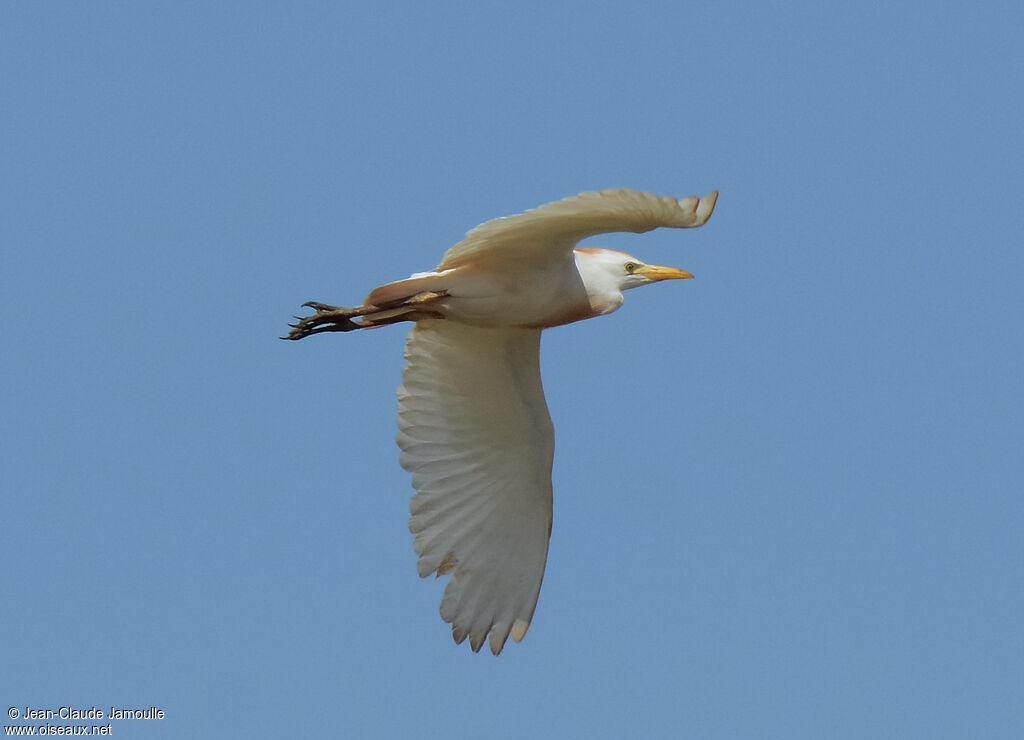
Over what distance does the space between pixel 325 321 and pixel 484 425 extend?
1887mm

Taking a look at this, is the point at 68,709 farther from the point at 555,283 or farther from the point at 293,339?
the point at 555,283

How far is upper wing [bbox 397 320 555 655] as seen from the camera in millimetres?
12117

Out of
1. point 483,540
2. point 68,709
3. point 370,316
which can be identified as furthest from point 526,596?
point 68,709

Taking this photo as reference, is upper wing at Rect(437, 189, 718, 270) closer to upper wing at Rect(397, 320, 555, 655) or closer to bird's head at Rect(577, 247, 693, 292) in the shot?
bird's head at Rect(577, 247, 693, 292)

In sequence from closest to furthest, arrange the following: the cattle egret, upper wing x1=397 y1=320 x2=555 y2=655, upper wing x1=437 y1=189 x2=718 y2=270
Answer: upper wing x1=437 y1=189 x2=718 y2=270 → the cattle egret → upper wing x1=397 y1=320 x2=555 y2=655

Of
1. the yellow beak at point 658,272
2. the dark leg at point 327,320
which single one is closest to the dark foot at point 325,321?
the dark leg at point 327,320

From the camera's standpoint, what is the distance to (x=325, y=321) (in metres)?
11.1

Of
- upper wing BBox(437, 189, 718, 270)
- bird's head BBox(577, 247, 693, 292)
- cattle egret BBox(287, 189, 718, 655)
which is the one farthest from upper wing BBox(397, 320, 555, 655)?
upper wing BBox(437, 189, 718, 270)

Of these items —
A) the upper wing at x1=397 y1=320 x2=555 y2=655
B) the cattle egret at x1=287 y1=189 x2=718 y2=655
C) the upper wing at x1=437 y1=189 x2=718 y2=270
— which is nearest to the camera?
the upper wing at x1=437 y1=189 x2=718 y2=270

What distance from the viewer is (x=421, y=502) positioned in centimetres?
1221

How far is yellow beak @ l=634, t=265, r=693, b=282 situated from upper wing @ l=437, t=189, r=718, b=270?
3.26ft

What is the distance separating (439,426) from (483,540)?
3.08ft

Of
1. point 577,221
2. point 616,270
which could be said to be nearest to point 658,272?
point 616,270

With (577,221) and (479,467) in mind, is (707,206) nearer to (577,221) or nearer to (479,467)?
(577,221)
